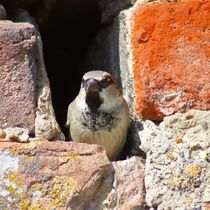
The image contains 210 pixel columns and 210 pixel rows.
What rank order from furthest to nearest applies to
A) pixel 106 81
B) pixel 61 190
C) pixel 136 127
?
pixel 106 81 → pixel 136 127 → pixel 61 190

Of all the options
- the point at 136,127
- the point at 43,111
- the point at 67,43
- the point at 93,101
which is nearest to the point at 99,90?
the point at 93,101

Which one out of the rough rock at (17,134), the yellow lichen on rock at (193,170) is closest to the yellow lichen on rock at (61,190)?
the rough rock at (17,134)

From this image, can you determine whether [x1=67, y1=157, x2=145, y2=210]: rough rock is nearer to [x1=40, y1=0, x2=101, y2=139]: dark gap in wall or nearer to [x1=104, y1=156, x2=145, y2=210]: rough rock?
[x1=104, y1=156, x2=145, y2=210]: rough rock

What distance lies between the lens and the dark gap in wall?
2225mm

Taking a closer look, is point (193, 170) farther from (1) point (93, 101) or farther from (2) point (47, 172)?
(1) point (93, 101)

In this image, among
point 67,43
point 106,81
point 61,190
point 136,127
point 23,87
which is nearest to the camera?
point 61,190

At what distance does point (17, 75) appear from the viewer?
160 cm

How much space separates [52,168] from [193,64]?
0.40 metres

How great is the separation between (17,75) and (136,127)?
1.12 feet

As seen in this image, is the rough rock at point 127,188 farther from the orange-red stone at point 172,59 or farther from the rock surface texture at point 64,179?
the orange-red stone at point 172,59

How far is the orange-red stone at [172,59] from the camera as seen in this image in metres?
1.58

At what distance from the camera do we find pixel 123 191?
148 cm

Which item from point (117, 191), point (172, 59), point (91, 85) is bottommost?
point (117, 191)

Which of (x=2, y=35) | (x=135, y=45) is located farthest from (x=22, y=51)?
(x=135, y=45)
